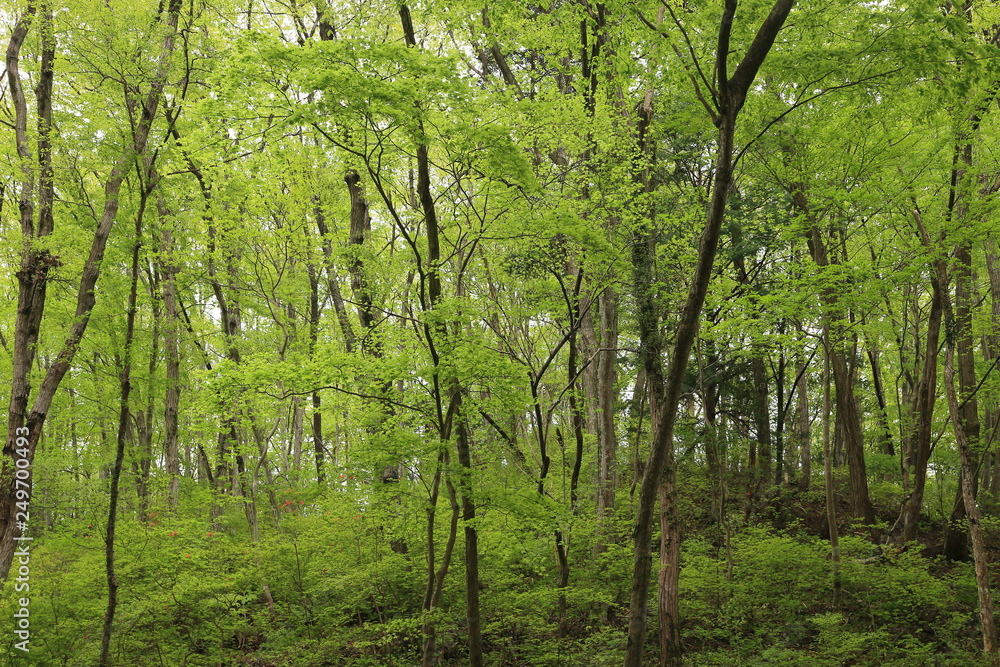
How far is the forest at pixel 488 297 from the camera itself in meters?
5.70

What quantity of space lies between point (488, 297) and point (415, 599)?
202 inches

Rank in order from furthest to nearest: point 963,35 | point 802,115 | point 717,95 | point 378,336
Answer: point 802,115
point 378,336
point 717,95
point 963,35

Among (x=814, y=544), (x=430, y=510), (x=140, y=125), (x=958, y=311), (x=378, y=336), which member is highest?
(x=140, y=125)

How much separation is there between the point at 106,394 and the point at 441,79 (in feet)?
35.9

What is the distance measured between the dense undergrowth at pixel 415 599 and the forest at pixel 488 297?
2.5 inches

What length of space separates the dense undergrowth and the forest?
0.06 metres

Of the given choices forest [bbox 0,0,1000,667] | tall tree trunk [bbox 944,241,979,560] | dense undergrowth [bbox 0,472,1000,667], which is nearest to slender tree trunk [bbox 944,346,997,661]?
forest [bbox 0,0,1000,667]

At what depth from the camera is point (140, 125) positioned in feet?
25.0

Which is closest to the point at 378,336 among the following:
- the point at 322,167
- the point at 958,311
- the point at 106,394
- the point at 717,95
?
the point at 717,95

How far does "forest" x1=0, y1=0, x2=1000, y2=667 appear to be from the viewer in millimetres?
5695

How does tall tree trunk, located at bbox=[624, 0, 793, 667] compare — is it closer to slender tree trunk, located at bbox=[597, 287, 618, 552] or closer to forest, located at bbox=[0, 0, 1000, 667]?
forest, located at bbox=[0, 0, 1000, 667]

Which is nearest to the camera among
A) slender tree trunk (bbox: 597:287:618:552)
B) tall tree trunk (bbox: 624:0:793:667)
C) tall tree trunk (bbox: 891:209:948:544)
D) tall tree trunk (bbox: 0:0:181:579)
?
tall tree trunk (bbox: 624:0:793:667)

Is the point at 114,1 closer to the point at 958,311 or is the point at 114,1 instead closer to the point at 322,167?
the point at 322,167

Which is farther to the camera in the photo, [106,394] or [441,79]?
[106,394]
